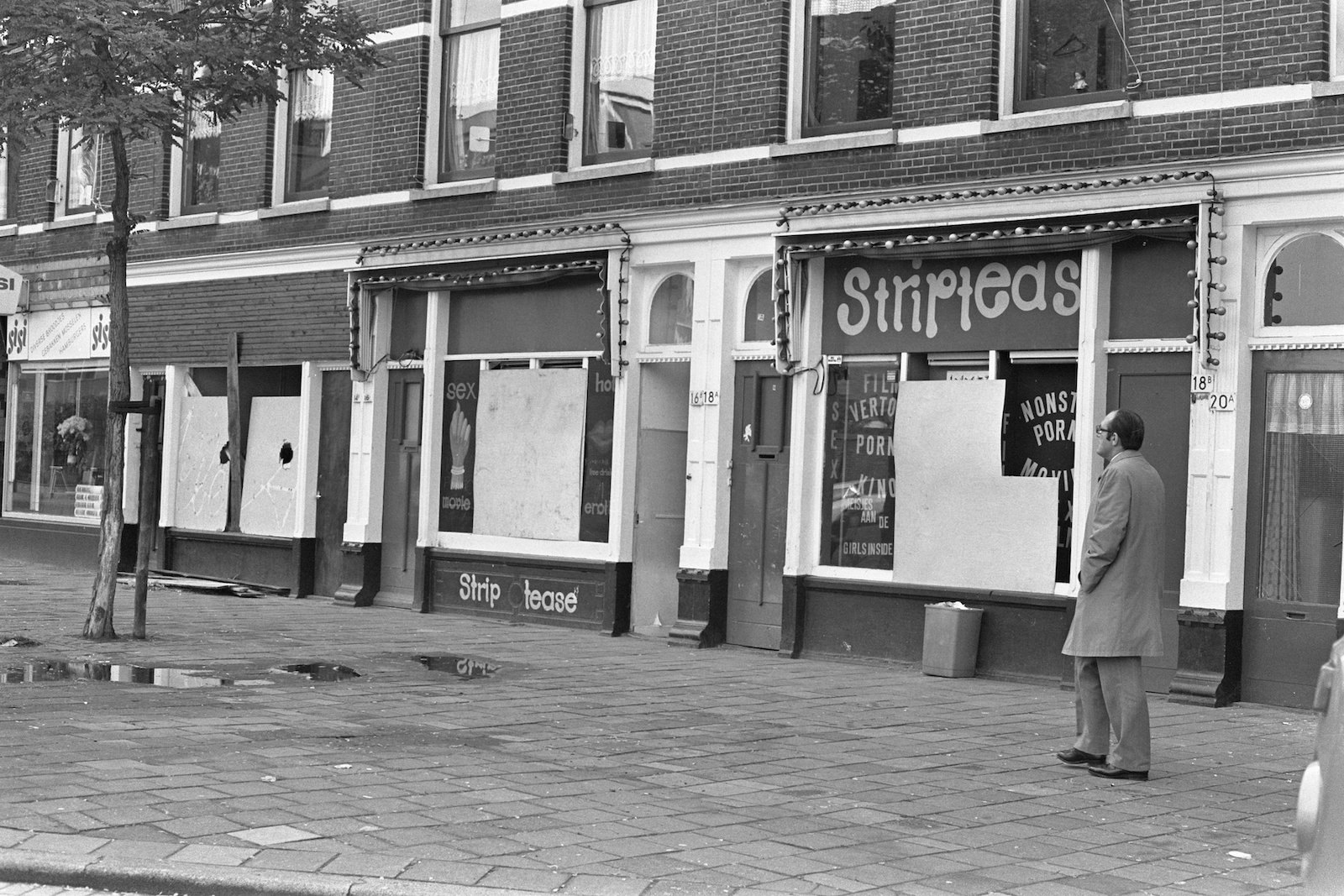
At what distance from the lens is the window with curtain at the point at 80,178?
23328mm

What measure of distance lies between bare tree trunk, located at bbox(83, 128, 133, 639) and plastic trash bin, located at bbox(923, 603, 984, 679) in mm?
6532

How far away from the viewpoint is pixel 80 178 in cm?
2358

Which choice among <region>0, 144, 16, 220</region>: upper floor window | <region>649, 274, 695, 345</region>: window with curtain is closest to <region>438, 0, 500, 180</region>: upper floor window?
<region>649, 274, 695, 345</region>: window with curtain

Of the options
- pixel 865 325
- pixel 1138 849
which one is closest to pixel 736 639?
pixel 865 325

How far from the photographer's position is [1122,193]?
1233cm

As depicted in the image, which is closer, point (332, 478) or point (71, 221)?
point (332, 478)

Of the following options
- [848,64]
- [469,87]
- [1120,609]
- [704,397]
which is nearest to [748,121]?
[848,64]

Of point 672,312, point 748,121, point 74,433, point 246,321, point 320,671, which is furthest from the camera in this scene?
point 74,433

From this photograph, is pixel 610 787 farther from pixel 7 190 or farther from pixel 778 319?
pixel 7 190

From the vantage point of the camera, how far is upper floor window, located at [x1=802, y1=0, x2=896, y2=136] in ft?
46.7

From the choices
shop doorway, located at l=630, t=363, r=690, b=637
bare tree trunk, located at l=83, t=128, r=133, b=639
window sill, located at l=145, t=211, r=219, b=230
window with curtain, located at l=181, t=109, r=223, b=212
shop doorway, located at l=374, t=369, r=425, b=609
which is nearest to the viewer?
bare tree trunk, located at l=83, t=128, r=133, b=639

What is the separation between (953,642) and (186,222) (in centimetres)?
1220

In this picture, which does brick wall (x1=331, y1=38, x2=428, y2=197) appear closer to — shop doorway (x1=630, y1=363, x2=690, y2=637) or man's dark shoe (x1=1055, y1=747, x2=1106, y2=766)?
shop doorway (x1=630, y1=363, x2=690, y2=637)

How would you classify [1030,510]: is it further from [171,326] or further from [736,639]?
[171,326]
